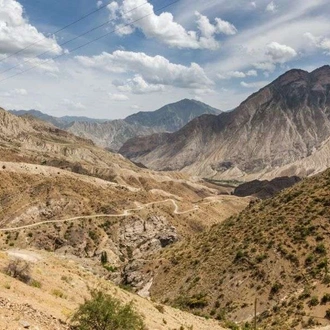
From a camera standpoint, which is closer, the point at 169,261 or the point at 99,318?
the point at 99,318

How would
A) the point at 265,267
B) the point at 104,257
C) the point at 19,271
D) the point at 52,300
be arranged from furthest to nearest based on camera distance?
the point at 104,257, the point at 265,267, the point at 19,271, the point at 52,300

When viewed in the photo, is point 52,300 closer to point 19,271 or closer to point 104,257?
point 19,271

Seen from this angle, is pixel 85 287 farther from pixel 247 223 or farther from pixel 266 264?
pixel 247 223

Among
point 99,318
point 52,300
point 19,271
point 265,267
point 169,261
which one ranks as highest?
point 19,271

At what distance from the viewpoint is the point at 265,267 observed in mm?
51531

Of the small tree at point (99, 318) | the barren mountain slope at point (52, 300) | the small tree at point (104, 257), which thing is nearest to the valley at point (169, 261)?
the barren mountain slope at point (52, 300)

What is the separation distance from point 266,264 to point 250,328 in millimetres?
15071

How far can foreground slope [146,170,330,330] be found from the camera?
141ft

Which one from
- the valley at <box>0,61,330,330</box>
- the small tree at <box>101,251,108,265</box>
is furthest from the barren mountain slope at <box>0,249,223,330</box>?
the small tree at <box>101,251,108,265</box>

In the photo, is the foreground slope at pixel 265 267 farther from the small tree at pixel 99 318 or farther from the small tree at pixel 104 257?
the small tree at pixel 104 257

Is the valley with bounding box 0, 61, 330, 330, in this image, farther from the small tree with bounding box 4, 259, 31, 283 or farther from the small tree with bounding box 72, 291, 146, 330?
the small tree with bounding box 72, 291, 146, 330

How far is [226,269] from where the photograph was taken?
55062mm

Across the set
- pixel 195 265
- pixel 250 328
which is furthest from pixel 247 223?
pixel 250 328

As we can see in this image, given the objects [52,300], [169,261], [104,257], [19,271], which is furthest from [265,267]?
[104,257]
